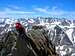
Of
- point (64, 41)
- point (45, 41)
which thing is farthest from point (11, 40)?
point (64, 41)

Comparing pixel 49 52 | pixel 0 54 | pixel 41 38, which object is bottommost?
pixel 0 54

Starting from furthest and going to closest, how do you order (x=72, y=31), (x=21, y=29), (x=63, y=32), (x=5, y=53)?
1. (x=72, y=31)
2. (x=63, y=32)
3. (x=5, y=53)
4. (x=21, y=29)

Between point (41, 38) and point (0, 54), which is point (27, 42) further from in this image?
point (0, 54)

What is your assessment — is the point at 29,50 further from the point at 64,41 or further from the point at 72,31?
the point at 72,31

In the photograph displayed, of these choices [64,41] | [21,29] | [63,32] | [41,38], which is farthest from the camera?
[63,32]

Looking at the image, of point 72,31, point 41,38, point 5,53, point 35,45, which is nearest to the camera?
point 35,45

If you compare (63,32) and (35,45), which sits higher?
(35,45)

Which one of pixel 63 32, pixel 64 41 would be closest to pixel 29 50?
pixel 64 41

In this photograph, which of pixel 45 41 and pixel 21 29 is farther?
pixel 45 41

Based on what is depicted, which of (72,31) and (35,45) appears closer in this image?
(35,45)
